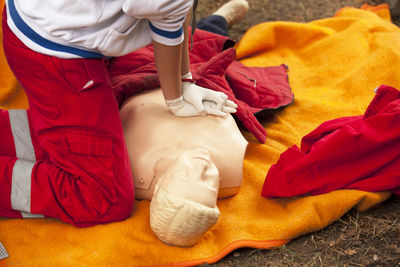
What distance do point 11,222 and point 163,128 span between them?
584mm

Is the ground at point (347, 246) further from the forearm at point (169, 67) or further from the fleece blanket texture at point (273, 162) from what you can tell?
the forearm at point (169, 67)

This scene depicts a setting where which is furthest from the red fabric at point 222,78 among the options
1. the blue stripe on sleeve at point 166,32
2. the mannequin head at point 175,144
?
the blue stripe on sleeve at point 166,32

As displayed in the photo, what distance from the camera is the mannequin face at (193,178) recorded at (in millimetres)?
1310

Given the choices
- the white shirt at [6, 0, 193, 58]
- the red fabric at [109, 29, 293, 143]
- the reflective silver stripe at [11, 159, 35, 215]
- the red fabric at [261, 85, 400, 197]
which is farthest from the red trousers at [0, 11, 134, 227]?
the red fabric at [261, 85, 400, 197]

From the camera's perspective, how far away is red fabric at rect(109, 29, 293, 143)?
182 cm

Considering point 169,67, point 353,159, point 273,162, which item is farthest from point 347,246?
point 169,67

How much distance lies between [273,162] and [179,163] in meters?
0.57

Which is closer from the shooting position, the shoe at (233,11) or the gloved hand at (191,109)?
the gloved hand at (191,109)

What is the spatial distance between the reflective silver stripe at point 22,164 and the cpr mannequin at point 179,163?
0.33m

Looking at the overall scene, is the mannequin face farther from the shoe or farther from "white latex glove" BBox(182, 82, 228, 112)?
the shoe

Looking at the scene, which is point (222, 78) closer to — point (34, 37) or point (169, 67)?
point (169, 67)

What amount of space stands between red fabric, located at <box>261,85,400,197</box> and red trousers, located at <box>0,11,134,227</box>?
0.54 meters

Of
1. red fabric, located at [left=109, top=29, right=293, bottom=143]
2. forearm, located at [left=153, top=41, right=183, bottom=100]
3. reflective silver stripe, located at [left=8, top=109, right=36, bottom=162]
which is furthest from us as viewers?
red fabric, located at [left=109, top=29, right=293, bottom=143]

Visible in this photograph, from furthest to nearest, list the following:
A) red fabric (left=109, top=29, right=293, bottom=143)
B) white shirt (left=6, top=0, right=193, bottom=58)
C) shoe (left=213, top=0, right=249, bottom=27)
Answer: shoe (left=213, top=0, right=249, bottom=27)
red fabric (left=109, top=29, right=293, bottom=143)
white shirt (left=6, top=0, right=193, bottom=58)
